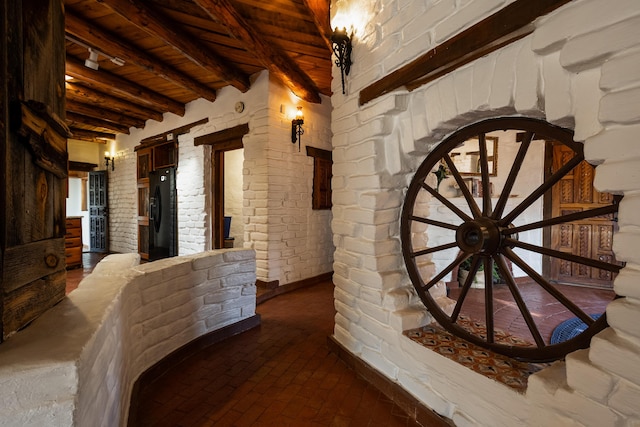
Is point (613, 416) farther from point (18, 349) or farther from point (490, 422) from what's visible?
point (18, 349)

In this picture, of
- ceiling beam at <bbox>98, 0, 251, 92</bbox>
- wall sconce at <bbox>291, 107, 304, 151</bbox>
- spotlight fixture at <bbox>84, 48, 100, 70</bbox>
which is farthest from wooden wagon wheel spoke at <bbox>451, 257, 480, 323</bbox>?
spotlight fixture at <bbox>84, 48, 100, 70</bbox>

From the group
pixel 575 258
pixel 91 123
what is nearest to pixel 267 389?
pixel 575 258

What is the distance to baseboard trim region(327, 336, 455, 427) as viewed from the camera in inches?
58.7

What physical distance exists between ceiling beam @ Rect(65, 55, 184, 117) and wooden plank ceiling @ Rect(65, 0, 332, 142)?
1cm

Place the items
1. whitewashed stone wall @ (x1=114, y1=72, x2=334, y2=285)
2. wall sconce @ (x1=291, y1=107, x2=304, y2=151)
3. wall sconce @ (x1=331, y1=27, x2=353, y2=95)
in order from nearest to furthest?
wall sconce @ (x1=331, y1=27, x2=353, y2=95)
whitewashed stone wall @ (x1=114, y1=72, x2=334, y2=285)
wall sconce @ (x1=291, y1=107, x2=304, y2=151)

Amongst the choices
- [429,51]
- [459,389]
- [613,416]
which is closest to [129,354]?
[459,389]

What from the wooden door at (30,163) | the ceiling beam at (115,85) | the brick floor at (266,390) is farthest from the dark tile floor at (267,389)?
the ceiling beam at (115,85)

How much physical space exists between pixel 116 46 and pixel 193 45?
0.81m

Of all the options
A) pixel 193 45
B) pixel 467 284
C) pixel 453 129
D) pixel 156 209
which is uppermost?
pixel 193 45

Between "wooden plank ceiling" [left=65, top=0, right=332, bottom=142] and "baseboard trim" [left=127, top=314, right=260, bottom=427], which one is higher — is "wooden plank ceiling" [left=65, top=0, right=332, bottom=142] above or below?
above

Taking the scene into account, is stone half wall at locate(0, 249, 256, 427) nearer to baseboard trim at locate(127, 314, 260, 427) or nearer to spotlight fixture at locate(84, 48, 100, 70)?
baseboard trim at locate(127, 314, 260, 427)

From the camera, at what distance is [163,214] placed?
17.7 feet

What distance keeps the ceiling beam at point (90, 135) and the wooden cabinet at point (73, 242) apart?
8.30 ft

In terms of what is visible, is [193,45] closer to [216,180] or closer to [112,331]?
[216,180]
